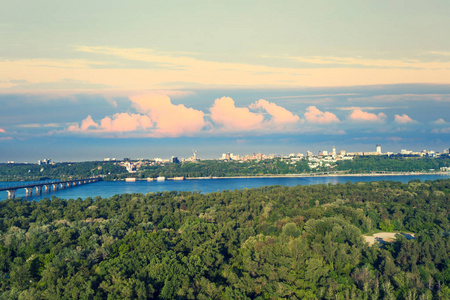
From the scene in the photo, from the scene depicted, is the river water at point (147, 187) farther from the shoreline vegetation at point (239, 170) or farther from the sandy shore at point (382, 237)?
the sandy shore at point (382, 237)

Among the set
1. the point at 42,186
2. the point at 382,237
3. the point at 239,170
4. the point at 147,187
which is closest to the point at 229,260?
Result: the point at 382,237

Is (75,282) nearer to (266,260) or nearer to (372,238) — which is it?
(266,260)

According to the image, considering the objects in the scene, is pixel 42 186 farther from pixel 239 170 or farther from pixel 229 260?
pixel 229 260

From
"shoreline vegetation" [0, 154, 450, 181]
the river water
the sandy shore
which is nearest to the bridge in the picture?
the river water

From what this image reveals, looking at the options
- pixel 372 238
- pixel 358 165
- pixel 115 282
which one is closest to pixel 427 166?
pixel 358 165

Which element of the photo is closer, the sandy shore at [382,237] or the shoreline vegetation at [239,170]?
the sandy shore at [382,237]

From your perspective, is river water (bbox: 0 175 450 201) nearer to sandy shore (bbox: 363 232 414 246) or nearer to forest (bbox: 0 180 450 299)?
forest (bbox: 0 180 450 299)

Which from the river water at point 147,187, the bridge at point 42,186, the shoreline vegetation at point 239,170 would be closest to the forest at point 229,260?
the bridge at point 42,186

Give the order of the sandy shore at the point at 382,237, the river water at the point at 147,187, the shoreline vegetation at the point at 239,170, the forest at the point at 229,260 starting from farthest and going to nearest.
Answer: the shoreline vegetation at the point at 239,170 < the river water at the point at 147,187 < the sandy shore at the point at 382,237 < the forest at the point at 229,260

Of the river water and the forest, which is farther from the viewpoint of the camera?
the river water

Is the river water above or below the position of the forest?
below

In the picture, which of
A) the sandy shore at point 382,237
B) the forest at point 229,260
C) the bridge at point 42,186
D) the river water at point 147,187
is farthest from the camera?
the river water at point 147,187
